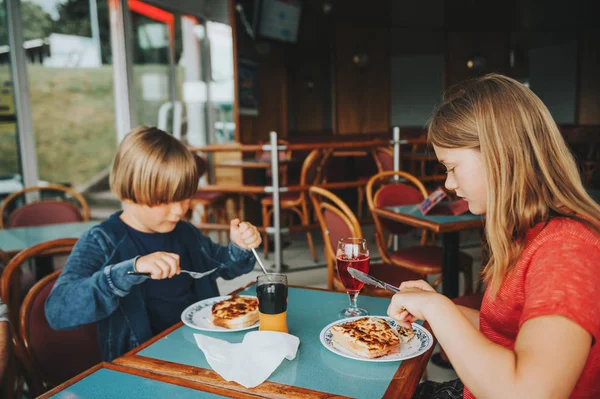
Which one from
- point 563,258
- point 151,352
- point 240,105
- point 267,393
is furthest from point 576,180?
point 240,105

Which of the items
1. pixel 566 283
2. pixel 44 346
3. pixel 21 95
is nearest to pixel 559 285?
pixel 566 283

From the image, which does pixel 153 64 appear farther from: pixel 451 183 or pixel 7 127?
pixel 451 183

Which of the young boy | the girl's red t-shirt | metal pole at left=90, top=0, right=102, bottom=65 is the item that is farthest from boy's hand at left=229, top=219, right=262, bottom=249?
metal pole at left=90, top=0, right=102, bottom=65

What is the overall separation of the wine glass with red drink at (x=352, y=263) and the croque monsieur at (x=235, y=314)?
0.78ft

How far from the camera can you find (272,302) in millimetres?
1083

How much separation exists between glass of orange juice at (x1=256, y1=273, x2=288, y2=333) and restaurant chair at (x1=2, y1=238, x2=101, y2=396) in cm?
72

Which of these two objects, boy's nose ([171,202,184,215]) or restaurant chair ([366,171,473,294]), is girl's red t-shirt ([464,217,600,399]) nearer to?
boy's nose ([171,202,184,215])

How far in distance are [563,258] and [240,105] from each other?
19.4 ft

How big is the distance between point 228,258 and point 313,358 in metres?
0.75

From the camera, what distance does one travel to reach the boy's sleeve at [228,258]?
1638 mm

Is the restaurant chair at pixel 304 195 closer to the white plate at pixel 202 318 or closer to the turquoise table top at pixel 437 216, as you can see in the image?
the turquoise table top at pixel 437 216

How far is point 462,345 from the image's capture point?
31.1 inches

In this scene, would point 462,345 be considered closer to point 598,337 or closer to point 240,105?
point 598,337

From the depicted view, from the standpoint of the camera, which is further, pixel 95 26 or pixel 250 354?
pixel 95 26
